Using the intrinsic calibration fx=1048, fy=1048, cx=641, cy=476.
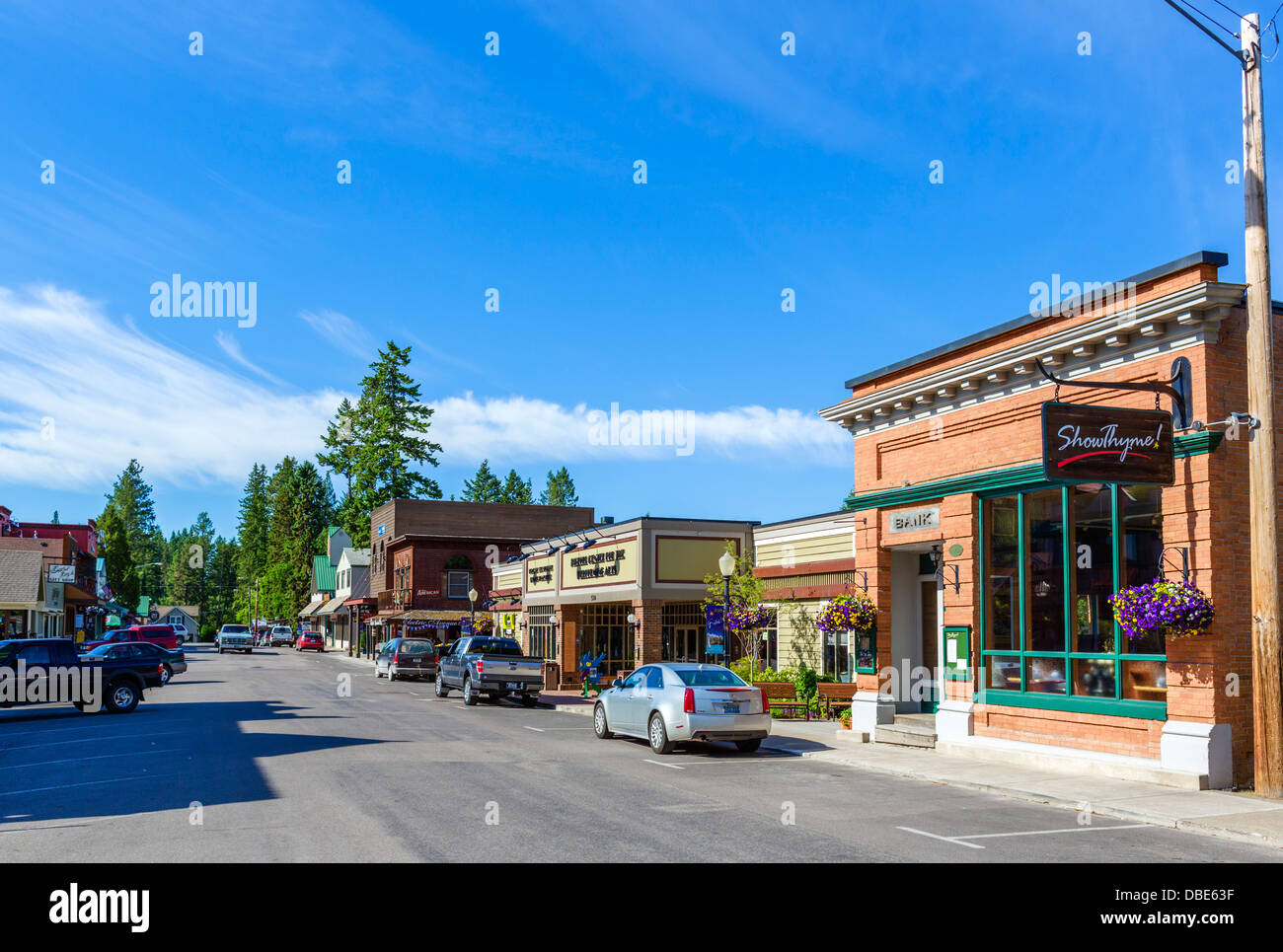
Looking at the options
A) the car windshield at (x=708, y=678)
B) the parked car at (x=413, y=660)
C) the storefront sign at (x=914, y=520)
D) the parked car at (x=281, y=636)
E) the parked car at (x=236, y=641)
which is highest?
the storefront sign at (x=914, y=520)

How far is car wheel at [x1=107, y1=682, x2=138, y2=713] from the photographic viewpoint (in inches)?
1041

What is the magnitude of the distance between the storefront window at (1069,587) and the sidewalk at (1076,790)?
1451mm

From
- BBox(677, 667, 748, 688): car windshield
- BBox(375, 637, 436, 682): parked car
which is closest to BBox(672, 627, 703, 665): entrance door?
BBox(375, 637, 436, 682): parked car

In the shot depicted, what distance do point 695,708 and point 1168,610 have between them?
776cm

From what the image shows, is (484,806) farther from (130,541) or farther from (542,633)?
(130,541)

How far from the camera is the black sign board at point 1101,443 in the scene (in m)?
14.2

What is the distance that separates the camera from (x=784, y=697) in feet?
84.4

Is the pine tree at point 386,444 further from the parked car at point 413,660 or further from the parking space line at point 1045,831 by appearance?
the parking space line at point 1045,831

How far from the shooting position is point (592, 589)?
1555 inches

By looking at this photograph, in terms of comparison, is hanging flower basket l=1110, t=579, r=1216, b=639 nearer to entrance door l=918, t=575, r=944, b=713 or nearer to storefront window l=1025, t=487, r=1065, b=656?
storefront window l=1025, t=487, r=1065, b=656

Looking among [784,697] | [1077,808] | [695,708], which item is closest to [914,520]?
[695,708]

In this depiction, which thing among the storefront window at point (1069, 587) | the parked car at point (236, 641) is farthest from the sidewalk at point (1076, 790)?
the parked car at point (236, 641)
